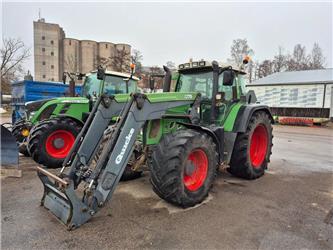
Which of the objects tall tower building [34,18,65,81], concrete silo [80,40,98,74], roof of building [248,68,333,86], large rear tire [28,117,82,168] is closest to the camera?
large rear tire [28,117,82,168]

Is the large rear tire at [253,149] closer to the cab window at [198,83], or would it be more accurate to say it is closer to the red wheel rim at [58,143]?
the cab window at [198,83]

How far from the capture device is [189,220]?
3.23 metres

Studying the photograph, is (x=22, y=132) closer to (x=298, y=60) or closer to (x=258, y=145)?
(x=258, y=145)

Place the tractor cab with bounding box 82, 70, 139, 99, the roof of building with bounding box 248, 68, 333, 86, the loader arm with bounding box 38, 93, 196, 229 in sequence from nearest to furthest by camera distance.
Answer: the loader arm with bounding box 38, 93, 196, 229 → the tractor cab with bounding box 82, 70, 139, 99 → the roof of building with bounding box 248, 68, 333, 86

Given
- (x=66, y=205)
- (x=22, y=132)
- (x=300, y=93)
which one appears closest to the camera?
(x=66, y=205)

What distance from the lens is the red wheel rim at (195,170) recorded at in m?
3.69

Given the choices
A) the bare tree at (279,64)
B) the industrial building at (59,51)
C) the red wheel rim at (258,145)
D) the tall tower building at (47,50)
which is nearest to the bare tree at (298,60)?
the bare tree at (279,64)

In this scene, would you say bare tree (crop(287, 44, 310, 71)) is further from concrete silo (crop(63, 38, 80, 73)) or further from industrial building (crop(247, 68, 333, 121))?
concrete silo (crop(63, 38, 80, 73))

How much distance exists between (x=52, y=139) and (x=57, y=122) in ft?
1.29

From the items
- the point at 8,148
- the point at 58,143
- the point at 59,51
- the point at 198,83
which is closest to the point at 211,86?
the point at 198,83

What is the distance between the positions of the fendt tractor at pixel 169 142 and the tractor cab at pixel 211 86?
2 cm

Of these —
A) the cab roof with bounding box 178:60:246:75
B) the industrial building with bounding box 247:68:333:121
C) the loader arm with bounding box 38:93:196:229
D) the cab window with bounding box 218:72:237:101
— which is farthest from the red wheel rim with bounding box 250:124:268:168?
the industrial building with bounding box 247:68:333:121

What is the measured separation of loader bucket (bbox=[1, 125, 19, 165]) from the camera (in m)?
4.74

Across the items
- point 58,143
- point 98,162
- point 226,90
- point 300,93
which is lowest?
point 58,143
